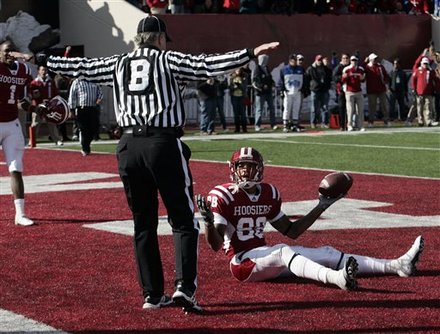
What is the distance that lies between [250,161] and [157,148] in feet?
3.52

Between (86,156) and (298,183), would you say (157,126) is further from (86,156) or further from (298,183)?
(86,156)

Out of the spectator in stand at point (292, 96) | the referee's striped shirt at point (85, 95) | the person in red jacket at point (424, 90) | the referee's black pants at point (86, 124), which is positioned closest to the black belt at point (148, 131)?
the referee's black pants at point (86, 124)

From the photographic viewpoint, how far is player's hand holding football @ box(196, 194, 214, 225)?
7.35 metres

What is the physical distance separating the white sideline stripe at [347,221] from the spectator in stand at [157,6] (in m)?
21.1

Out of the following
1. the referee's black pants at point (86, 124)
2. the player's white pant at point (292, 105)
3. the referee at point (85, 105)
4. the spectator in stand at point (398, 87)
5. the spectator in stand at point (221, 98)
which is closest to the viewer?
the referee's black pants at point (86, 124)

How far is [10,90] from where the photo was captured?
39.2ft

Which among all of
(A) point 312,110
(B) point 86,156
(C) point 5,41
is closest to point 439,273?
(C) point 5,41

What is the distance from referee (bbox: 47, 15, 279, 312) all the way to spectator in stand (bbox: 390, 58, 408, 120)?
26930 mm

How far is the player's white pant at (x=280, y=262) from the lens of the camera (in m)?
7.99

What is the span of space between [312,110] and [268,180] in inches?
620

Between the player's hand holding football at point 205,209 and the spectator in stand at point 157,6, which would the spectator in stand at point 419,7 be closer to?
the spectator in stand at point 157,6

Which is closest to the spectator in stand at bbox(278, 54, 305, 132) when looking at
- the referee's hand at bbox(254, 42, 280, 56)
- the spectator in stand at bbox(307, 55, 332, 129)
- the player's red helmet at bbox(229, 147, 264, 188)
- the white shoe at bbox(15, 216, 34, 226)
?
the spectator in stand at bbox(307, 55, 332, 129)

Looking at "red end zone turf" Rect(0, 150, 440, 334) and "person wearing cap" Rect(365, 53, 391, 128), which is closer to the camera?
"red end zone turf" Rect(0, 150, 440, 334)

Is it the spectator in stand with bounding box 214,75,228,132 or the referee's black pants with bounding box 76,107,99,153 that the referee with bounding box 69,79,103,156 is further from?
the spectator in stand with bounding box 214,75,228,132
